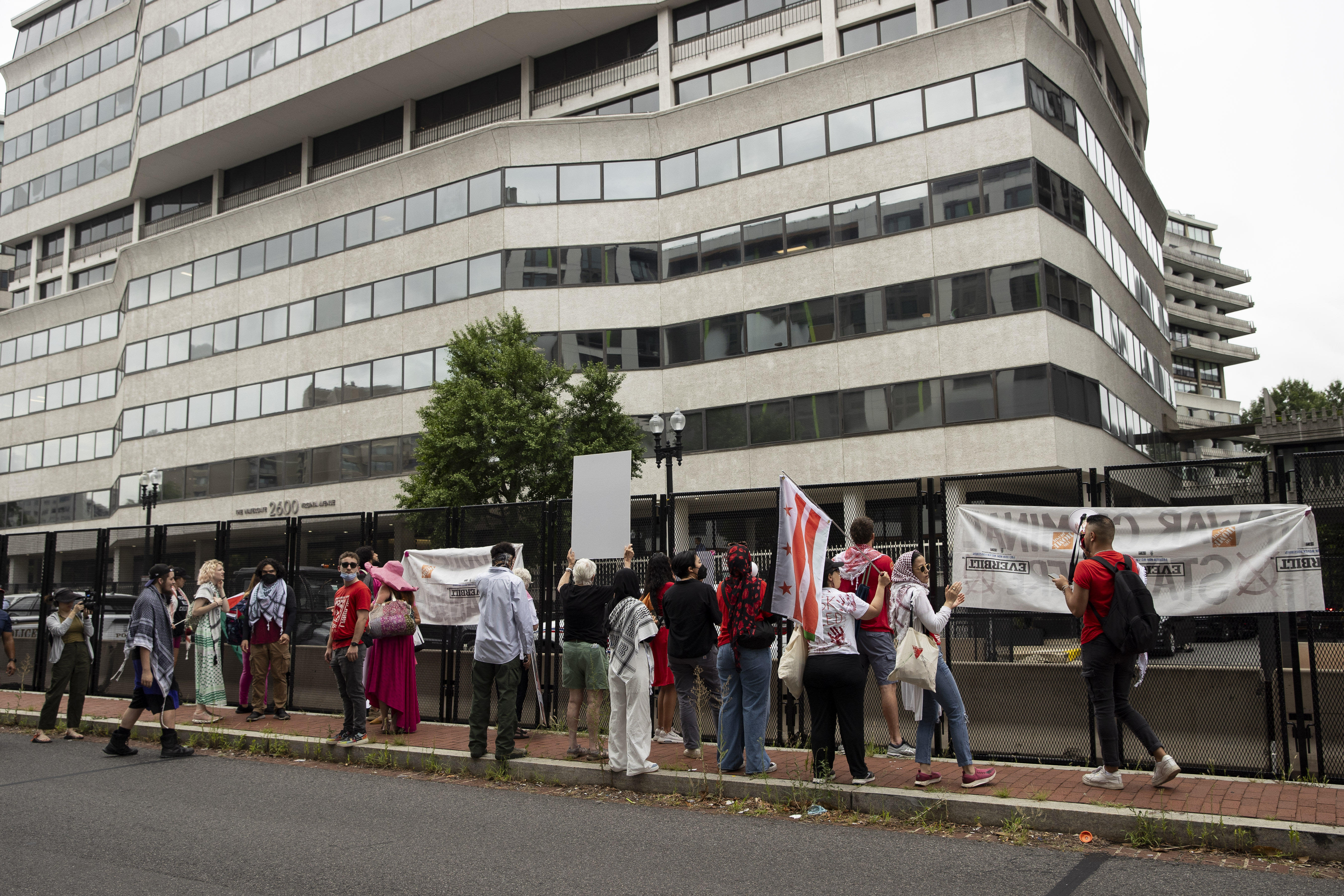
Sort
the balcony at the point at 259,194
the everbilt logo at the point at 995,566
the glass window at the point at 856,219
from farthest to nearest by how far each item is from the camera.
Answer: the balcony at the point at 259,194, the glass window at the point at 856,219, the everbilt logo at the point at 995,566

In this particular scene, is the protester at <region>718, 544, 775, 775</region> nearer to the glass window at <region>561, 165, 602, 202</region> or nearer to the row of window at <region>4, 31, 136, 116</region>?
the glass window at <region>561, 165, 602, 202</region>

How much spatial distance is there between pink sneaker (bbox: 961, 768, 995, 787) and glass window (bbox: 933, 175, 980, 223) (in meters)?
25.1

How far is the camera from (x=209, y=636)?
41.7 ft

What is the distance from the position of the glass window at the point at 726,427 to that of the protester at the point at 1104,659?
25.5 meters

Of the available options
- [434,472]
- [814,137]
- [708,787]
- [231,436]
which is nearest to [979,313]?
[814,137]

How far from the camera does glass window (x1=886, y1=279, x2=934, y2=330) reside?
3039 centimetres

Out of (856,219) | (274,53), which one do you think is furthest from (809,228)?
(274,53)

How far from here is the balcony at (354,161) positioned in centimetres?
4238

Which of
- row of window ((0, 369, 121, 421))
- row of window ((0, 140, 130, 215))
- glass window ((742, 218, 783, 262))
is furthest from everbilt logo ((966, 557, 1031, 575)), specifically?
row of window ((0, 140, 130, 215))

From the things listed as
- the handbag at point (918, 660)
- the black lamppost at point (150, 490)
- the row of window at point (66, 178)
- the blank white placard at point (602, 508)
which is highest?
the row of window at point (66, 178)

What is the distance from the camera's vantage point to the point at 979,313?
29.7 m

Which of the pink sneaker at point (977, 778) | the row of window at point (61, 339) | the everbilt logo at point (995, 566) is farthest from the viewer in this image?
the row of window at point (61, 339)

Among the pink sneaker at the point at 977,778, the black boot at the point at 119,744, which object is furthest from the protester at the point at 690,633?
the black boot at the point at 119,744

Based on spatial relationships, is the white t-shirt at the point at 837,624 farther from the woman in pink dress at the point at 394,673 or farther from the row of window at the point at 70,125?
the row of window at the point at 70,125
